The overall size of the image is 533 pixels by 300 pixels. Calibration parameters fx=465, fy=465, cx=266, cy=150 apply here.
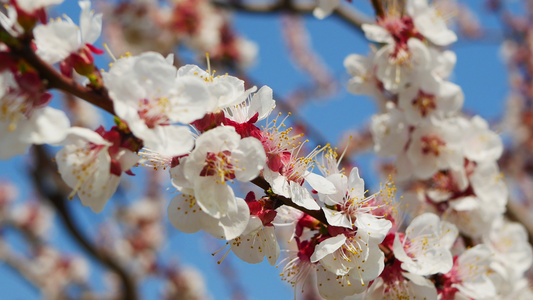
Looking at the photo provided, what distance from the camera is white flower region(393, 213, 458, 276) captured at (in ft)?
4.46

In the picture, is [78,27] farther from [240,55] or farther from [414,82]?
[240,55]

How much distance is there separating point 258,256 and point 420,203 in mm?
1009

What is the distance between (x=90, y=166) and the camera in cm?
112

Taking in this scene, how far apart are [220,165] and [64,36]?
46 centimetres

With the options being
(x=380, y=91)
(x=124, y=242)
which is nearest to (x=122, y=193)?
(x=124, y=242)

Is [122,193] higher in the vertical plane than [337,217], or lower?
lower

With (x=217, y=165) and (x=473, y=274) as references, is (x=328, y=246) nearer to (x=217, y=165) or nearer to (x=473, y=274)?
(x=217, y=165)

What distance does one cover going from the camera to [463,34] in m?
8.27

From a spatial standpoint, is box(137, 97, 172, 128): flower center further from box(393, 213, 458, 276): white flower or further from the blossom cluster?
the blossom cluster

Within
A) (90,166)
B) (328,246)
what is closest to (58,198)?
(90,166)

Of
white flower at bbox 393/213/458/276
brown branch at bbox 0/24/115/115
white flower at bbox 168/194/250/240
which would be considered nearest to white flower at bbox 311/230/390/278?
white flower at bbox 393/213/458/276

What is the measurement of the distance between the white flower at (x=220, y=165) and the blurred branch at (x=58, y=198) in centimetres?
353

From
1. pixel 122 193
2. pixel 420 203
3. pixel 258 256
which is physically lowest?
pixel 122 193

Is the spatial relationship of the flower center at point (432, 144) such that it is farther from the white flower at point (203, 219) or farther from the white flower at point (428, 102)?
the white flower at point (203, 219)
